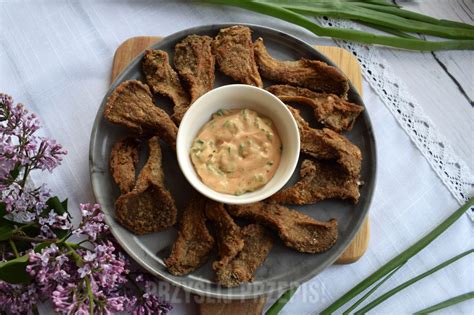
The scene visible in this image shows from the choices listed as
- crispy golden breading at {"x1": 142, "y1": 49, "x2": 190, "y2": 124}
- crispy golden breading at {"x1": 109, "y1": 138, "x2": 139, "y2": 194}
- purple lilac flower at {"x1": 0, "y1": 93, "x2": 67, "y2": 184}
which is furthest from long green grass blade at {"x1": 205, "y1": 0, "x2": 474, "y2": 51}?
purple lilac flower at {"x1": 0, "y1": 93, "x2": 67, "y2": 184}

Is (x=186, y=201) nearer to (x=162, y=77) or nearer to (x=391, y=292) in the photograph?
(x=162, y=77)

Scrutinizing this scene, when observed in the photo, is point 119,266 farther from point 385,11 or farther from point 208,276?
point 385,11

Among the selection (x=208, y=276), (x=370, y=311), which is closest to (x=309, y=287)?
(x=370, y=311)

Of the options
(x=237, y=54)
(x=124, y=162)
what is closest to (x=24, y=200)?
(x=124, y=162)

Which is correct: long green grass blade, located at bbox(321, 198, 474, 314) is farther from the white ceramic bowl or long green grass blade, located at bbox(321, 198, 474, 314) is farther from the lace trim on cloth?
the white ceramic bowl

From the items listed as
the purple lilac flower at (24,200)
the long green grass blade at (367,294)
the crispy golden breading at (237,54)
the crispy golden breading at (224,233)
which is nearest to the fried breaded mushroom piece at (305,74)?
the crispy golden breading at (237,54)

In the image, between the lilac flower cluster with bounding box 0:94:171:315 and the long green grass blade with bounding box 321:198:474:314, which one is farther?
the long green grass blade with bounding box 321:198:474:314

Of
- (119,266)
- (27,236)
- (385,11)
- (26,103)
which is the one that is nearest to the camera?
(119,266)
